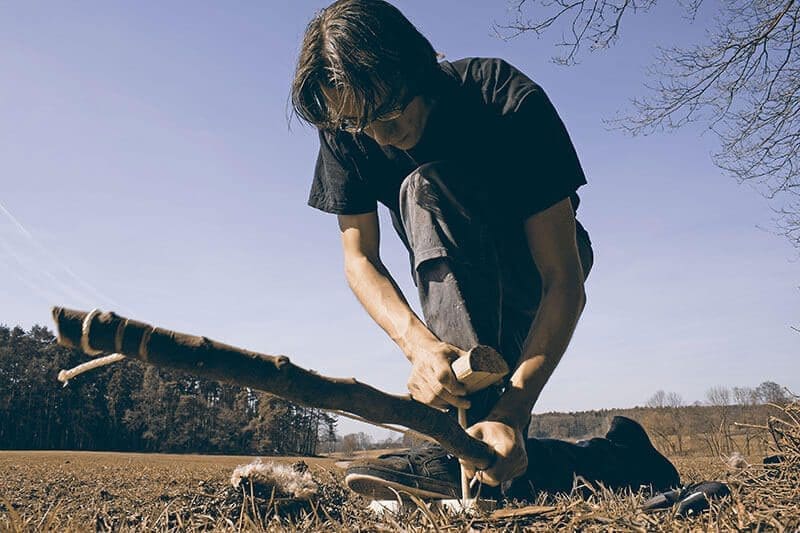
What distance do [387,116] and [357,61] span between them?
0.71 feet

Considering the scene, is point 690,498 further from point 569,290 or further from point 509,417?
point 569,290

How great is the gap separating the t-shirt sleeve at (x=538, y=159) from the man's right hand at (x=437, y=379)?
2.30 ft

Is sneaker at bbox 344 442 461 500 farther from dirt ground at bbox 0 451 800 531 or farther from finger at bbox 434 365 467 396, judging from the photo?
finger at bbox 434 365 467 396

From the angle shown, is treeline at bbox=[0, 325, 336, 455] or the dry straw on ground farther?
treeline at bbox=[0, 325, 336, 455]

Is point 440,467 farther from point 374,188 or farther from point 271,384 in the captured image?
point 374,188

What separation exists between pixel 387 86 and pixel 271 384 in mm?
1303

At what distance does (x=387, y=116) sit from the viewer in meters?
2.14

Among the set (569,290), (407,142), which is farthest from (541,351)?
(407,142)

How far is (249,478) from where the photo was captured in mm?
2469

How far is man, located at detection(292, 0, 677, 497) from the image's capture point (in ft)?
6.47

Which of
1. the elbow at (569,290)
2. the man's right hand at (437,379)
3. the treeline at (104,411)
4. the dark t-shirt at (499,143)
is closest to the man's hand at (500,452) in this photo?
the man's right hand at (437,379)

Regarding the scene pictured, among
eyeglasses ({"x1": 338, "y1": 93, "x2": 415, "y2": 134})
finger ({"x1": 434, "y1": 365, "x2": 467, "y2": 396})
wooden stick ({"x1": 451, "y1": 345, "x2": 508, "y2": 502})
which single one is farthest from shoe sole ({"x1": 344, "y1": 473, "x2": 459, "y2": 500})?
eyeglasses ({"x1": 338, "y1": 93, "x2": 415, "y2": 134})

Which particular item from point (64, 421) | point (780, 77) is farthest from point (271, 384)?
point (64, 421)

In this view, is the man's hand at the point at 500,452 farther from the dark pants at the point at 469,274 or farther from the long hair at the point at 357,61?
the long hair at the point at 357,61
